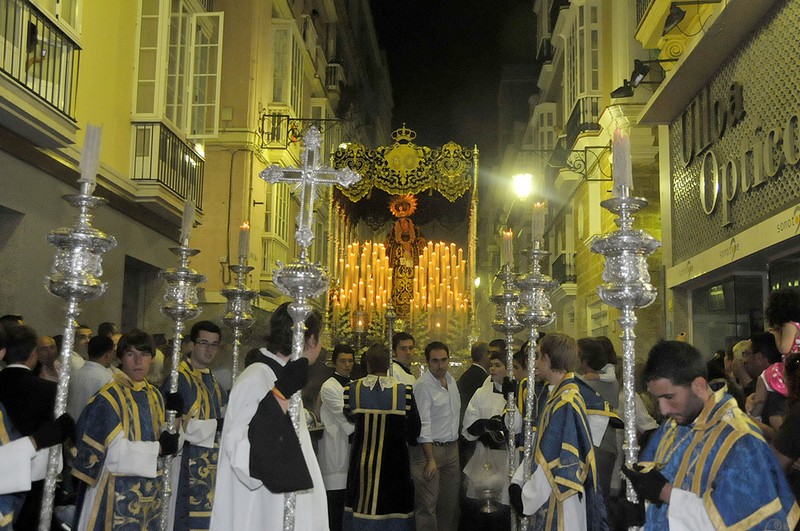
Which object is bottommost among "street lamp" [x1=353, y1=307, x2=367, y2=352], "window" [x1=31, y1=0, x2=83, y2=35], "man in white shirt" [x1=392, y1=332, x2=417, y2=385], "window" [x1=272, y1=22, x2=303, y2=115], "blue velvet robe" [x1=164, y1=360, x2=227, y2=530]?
"blue velvet robe" [x1=164, y1=360, x2=227, y2=530]

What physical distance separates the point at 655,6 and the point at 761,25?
3.39 m

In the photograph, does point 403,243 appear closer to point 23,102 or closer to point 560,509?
point 23,102

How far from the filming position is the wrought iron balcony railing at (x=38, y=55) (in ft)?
27.8

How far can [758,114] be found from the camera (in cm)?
987

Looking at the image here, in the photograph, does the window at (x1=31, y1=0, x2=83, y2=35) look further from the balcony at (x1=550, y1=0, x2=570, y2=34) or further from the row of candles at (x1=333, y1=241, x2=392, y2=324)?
the balcony at (x1=550, y1=0, x2=570, y2=34)

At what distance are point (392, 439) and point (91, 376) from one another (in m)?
2.63

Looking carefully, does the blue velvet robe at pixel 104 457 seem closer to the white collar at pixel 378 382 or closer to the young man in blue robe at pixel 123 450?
the young man in blue robe at pixel 123 450

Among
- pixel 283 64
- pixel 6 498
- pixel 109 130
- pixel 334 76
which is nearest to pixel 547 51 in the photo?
pixel 334 76

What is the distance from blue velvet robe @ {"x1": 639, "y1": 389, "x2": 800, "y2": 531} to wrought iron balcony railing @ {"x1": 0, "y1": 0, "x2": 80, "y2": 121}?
6.92m

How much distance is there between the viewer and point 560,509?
532 centimetres

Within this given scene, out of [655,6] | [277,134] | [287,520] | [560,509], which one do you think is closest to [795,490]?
[560,509]

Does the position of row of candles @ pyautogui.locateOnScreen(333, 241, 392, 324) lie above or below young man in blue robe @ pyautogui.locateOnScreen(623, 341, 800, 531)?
above

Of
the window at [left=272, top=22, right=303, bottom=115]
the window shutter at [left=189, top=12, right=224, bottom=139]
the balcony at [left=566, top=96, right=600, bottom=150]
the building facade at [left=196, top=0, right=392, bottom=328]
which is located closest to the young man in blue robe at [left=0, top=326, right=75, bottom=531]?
the window shutter at [left=189, top=12, right=224, bottom=139]

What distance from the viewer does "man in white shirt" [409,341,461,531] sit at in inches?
334
